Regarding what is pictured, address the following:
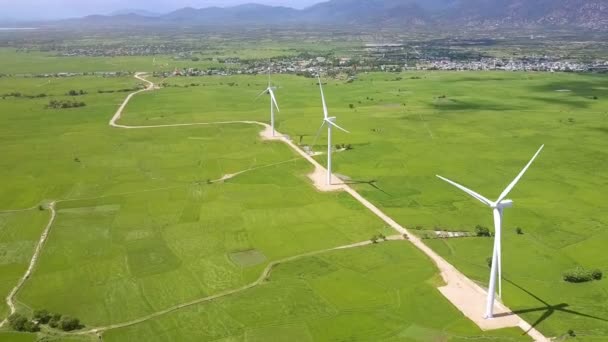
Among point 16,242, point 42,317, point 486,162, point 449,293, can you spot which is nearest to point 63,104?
point 16,242

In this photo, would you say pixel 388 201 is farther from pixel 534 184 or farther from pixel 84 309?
pixel 84 309

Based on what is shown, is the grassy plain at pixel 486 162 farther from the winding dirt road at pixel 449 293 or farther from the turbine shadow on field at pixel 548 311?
the winding dirt road at pixel 449 293

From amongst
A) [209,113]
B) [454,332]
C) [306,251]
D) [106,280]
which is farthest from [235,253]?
[209,113]

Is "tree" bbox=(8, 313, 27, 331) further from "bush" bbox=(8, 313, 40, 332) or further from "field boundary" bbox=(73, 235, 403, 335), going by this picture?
"field boundary" bbox=(73, 235, 403, 335)

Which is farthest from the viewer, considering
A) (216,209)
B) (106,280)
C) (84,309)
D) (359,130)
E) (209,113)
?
(209,113)

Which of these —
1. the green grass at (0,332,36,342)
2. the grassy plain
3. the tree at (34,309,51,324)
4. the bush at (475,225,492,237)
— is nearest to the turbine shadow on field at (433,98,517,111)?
the grassy plain

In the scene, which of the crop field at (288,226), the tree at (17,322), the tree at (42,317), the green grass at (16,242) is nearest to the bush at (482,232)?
the crop field at (288,226)
